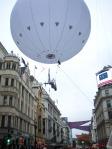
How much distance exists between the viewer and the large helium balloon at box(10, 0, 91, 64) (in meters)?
13.2

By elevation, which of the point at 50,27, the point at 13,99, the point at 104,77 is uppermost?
the point at 104,77

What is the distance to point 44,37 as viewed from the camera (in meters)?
14.0

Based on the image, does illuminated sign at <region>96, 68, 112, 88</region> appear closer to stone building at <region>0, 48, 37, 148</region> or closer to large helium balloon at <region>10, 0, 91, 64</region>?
stone building at <region>0, 48, 37, 148</region>

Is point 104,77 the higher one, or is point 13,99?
point 104,77

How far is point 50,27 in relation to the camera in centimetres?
1366

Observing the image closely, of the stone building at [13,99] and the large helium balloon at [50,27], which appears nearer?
the large helium balloon at [50,27]

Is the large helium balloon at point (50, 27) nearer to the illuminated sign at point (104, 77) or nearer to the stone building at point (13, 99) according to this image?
the stone building at point (13, 99)

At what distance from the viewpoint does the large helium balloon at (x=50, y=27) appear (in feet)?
43.4

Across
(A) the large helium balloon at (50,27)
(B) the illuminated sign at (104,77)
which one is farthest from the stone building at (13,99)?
(A) the large helium balloon at (50,27)

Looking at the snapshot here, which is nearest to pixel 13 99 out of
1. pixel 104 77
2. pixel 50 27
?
pixel 50 27

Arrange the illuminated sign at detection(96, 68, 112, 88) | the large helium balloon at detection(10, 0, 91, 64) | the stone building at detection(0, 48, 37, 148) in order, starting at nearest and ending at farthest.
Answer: the large helium balloon at detection(10, 0, 91, 64), the stone building at detection(0, 48, 37, 148), the illuminated sign at detection(96, 68, 112, 88)

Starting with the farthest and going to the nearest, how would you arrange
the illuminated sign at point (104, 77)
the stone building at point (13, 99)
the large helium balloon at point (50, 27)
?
the illuminated sign at point (104, 77) < the stone building at point (13, 99) < the large helium balloon at point (50, 27)

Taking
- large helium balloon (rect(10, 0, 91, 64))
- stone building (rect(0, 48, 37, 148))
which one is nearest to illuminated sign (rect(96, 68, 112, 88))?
stone building (rect(0, 48, 37, 148))

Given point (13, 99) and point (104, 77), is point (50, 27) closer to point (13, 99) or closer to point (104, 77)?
point (13, 99)
